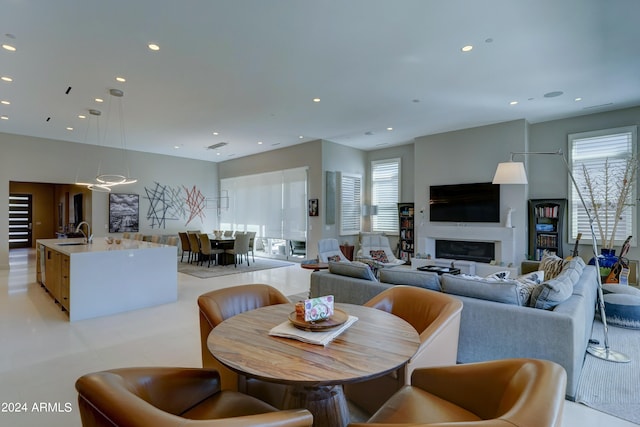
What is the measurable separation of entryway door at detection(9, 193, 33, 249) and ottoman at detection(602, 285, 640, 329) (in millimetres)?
17529

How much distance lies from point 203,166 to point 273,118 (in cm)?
618

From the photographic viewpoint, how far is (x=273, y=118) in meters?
6.82

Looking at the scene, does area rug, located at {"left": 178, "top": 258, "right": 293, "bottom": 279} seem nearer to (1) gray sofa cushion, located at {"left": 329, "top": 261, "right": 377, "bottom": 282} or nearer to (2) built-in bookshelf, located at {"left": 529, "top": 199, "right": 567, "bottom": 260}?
(1) gray sofa cushion, located at {"left": 329, "top": 261, "right": 377, "bottom": 282}

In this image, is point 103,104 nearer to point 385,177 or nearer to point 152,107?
point 152,107

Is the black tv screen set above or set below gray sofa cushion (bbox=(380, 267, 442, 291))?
above

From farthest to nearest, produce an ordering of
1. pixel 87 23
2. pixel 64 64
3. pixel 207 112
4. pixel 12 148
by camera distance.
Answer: pixel 12 148
pixel 207 112
pixel 64 64
pixel 87 23

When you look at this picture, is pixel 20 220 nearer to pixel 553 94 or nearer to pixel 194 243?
pixel 194 243

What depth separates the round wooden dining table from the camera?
1275 mm

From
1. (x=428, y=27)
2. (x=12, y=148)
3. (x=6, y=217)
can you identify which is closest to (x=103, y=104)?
(x=12, y=148)

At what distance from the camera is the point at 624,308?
13.1ft

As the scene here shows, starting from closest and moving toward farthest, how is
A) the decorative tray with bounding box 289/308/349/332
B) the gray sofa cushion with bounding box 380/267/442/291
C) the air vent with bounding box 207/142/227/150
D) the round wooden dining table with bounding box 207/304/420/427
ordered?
the round wooden dining table with bounding box 207/304/420/427 < the decorative tray with bounding box 289/308/349/332 < the gray sofa cushion with bounding box 380/267/442/291 < the air vent with bounding box 207/142/227/150

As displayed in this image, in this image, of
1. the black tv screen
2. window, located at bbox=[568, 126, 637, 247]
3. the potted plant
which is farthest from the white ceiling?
the black tv screen

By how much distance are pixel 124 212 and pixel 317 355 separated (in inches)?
412

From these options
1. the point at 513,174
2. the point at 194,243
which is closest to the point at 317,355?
the point at 513,174
